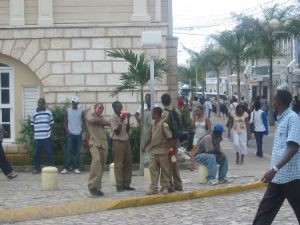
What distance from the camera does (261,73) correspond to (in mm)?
48250

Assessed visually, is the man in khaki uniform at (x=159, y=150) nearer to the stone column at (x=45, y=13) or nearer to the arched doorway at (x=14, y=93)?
the stone column at (x=45, y=13)

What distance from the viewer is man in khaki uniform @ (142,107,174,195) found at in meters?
12.4

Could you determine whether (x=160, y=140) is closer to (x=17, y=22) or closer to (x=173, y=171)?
(x=173, y=171)

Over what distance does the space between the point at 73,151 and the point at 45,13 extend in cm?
386

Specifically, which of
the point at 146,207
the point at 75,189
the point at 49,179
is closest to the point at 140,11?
the point at 75,189

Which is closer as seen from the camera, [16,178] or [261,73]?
[16,178]

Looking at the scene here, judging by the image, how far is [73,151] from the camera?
55.6 ft

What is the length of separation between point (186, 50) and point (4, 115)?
1845 inches

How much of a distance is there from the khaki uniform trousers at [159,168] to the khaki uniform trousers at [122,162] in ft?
2.46

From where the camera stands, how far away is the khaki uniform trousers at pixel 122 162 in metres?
13.0

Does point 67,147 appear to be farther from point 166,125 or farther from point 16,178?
point 166,125

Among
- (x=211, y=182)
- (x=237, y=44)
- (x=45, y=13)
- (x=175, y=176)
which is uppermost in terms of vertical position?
(x=237, y=44)

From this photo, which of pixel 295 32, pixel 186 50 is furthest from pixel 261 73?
pixel 186 50

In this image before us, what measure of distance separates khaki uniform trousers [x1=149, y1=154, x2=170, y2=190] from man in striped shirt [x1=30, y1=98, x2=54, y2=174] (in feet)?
16.2
